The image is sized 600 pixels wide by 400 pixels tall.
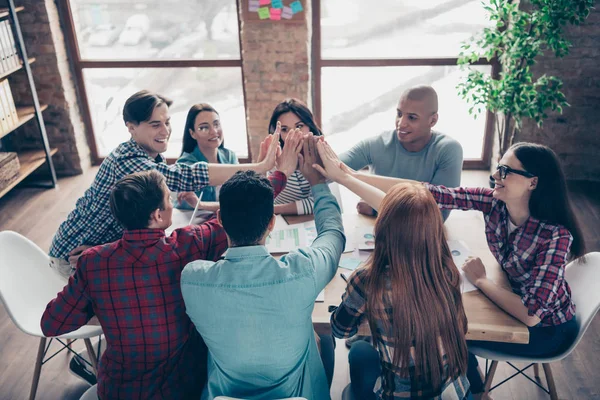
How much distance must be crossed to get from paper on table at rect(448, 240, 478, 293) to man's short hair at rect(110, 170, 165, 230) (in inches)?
46.1

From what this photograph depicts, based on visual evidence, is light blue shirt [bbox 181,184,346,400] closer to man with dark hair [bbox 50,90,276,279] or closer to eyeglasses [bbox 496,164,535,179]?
man with dark hair [bbox 50,90,276,279]

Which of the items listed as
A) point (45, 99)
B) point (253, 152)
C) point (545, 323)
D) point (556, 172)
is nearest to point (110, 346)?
point (545, 323)

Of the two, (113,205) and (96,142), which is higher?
(113,205)

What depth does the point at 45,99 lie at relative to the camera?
492 cm

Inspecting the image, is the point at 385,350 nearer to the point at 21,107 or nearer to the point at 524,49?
the point at 524,49

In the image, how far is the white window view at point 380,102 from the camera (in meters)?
4.86

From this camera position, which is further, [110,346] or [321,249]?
[110,346]

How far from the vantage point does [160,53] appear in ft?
16.1

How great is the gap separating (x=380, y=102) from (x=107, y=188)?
3.33 m

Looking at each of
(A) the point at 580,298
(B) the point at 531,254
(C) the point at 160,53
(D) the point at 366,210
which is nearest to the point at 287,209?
(D) the point at 366,210

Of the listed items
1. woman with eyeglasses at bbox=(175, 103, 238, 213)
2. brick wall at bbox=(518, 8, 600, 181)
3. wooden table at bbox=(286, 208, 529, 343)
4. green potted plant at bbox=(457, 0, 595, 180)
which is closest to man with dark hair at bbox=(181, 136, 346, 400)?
wooden table at bbox=(286, 208, 529, 343)

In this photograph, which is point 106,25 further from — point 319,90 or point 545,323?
point 545,323

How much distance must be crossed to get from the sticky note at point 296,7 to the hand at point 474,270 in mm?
2938

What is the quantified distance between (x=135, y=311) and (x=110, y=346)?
194 millimetres
